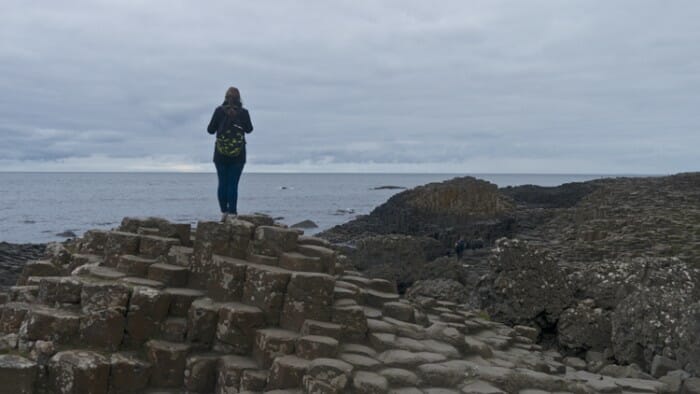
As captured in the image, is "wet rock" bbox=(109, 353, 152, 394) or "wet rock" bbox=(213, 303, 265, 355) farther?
"wet rock" bbox=(213, 303, 265, 355)

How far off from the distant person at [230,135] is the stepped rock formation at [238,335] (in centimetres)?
194

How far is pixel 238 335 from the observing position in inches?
340

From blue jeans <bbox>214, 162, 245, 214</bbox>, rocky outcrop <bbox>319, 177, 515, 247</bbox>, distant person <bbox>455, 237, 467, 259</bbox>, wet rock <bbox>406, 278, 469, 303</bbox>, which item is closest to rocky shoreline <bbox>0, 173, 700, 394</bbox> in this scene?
wet rock <bbox>406, 278, 469, 303</bbox>

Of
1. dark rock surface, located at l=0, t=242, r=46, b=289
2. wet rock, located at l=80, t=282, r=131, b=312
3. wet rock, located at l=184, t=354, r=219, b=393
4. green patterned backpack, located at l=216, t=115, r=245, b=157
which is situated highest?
green patterned backpack, located at l=216, t=115, r=245, b=157

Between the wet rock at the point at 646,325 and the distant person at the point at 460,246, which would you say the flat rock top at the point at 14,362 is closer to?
→ the wet rock at the point at 646,325

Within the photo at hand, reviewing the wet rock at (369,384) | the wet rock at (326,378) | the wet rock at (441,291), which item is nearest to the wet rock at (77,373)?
the wet rock at (326,378)

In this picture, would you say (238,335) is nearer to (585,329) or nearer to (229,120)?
(229,120)

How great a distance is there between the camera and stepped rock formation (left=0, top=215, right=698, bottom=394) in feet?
25.9

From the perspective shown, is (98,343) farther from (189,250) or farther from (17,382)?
(189,250)

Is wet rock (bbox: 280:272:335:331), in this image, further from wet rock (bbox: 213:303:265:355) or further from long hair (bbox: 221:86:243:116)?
long hair (bbox: 221:86:243:116)

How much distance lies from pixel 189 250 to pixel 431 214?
109ft

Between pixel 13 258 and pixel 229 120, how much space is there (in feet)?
57.9

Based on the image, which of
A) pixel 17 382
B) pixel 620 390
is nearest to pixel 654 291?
pixel 620 390

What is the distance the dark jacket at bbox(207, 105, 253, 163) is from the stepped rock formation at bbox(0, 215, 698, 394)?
1976 mm
